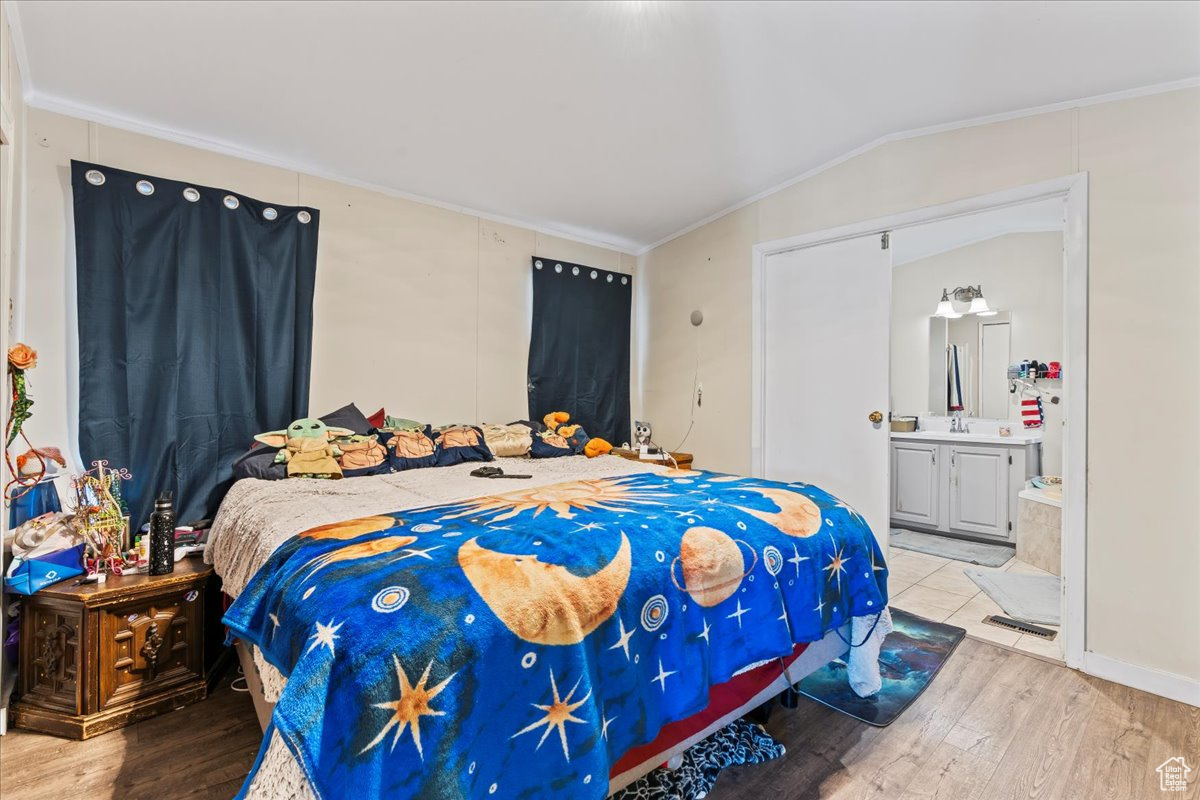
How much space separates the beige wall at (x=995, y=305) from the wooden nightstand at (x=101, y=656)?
5.42 metres

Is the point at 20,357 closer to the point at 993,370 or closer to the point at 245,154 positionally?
the point at 245,154

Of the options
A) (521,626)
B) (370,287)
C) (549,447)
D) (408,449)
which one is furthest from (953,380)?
(521,626)

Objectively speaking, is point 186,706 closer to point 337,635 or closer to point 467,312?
point 337,635

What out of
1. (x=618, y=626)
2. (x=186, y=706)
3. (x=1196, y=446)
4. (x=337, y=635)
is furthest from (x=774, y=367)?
(x=186, y=706)

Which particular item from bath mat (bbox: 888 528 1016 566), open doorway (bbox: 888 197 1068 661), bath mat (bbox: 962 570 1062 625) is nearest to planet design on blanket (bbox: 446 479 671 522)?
open doorway (bbox: 888 197 1068 661)

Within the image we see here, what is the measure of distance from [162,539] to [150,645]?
379 mm

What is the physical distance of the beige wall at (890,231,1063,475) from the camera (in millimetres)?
4234

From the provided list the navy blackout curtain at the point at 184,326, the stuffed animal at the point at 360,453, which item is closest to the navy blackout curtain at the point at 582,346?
the stuffed animal at the point at 360,453

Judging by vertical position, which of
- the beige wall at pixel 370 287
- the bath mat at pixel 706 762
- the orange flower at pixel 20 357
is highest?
the beige wall at pixel 370 287

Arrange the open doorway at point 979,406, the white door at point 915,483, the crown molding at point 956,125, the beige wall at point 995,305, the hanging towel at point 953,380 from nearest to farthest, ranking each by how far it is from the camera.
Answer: the crown molding at point 956,125 → the open doorway at point 979,406 → the beige wall at point 995,305 → the white door at point 915,483 → the hanging towel at point 953,380

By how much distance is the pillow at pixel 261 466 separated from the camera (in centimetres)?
250

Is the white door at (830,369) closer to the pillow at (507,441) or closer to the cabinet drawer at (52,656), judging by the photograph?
the pillow at (507,441)

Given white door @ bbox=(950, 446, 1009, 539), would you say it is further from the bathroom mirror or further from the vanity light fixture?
the vanity light fixture

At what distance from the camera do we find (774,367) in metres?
3.73
